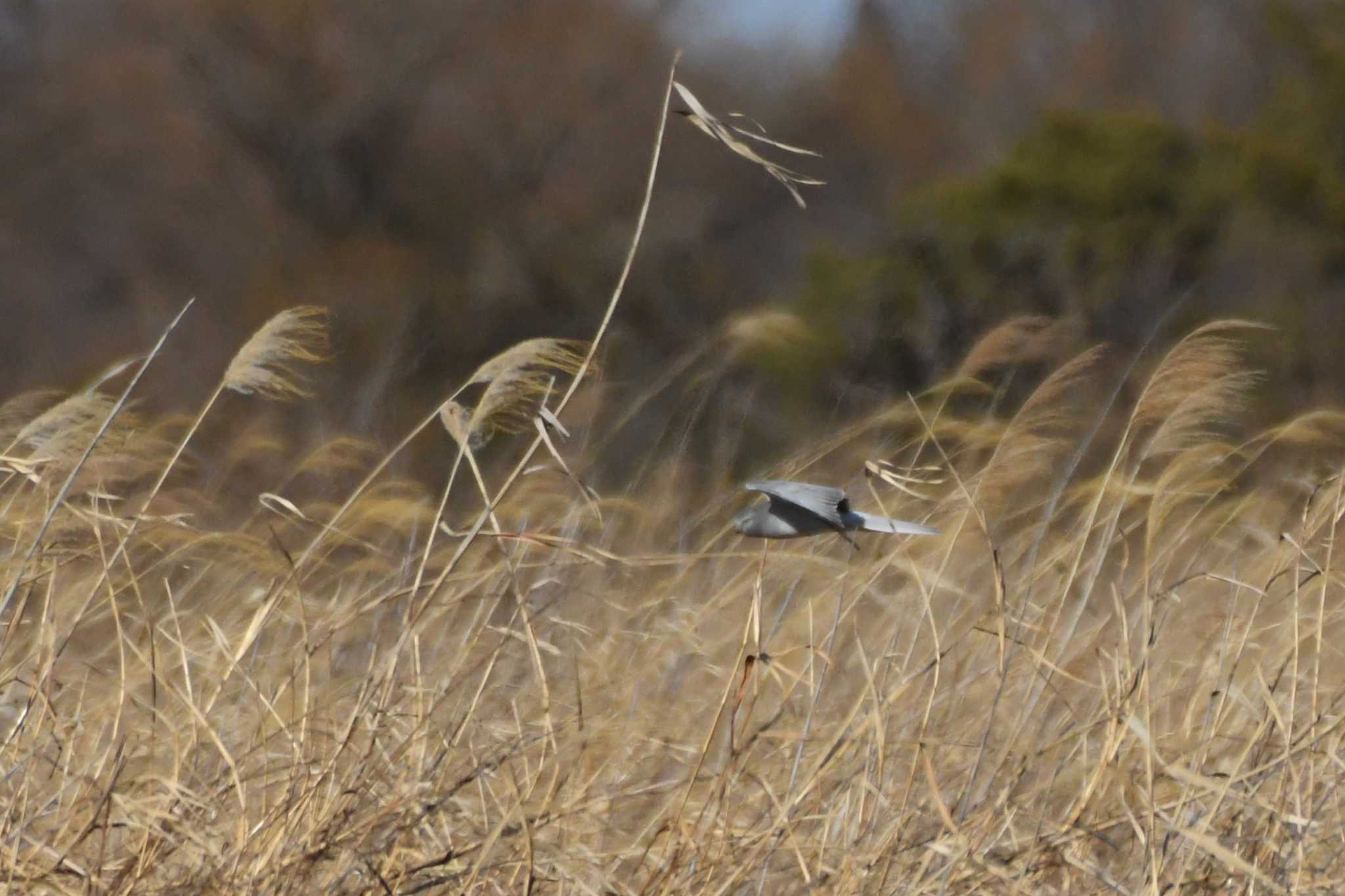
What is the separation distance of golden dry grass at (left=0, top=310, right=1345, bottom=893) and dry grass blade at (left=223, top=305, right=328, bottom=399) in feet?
0.39

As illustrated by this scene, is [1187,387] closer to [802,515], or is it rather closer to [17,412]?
[802,515]

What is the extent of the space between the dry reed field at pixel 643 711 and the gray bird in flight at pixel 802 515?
0.16 m

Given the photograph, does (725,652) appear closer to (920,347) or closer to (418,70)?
(920,347)

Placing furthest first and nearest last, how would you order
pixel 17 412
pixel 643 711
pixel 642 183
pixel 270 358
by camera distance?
1. pixel 642 183
2. pixel 643 711
3. pixel 17 412
4. pixel 270 358

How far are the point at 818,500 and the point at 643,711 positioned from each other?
72 cm

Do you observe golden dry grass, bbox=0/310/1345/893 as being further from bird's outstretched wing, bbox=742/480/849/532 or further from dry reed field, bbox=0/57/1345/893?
bird's outstretched wing, bbox=742/480/849/532

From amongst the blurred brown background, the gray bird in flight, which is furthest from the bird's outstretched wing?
the blurred brown background

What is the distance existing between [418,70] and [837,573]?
11.1 metres

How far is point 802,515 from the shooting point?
1276 mm

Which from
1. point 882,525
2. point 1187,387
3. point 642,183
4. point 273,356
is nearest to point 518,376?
point 273,356

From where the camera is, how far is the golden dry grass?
1521 millimetres

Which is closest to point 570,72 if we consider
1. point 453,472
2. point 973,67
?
point 973,67

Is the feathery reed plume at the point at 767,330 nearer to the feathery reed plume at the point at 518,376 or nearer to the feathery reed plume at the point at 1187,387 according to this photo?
the feathery reed plume at the point at 1187,387

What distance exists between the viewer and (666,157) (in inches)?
472
